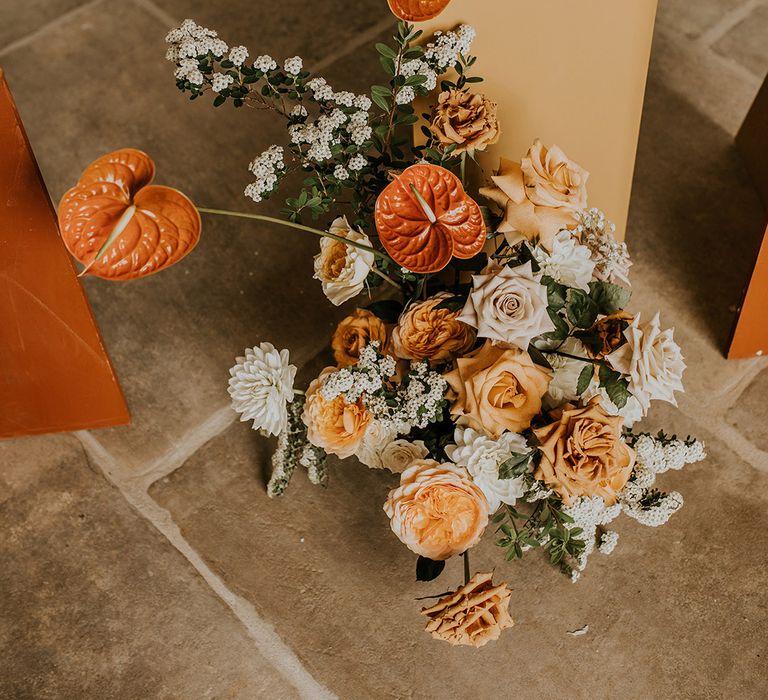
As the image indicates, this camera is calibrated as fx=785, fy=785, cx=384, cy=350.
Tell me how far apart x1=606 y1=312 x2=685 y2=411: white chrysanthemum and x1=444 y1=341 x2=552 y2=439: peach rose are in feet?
0.37

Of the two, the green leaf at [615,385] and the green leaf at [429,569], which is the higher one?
the green leaf at [615,385]

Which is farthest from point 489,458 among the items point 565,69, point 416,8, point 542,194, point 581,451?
point 565,69

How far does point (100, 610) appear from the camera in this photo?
1322 mm

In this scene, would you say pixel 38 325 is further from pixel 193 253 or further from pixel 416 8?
pixel 416 8

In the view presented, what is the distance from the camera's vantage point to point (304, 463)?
1317 mm

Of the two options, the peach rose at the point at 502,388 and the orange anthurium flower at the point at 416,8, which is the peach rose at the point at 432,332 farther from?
the orange anthurium flower at the point at 416,8

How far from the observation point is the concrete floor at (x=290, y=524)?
4.15ft

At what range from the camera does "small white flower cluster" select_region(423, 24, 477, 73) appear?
108 cm

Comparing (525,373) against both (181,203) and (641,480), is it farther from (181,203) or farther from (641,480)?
(181,203)

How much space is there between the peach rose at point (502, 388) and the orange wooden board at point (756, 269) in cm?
57

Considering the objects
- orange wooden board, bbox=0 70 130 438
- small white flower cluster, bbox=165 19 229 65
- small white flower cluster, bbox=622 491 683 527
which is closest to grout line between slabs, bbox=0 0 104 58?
orange wooden board, bbox=0 70 130 438

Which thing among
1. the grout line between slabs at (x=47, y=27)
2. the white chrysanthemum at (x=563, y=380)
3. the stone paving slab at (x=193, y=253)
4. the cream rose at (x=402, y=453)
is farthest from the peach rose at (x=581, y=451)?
the grout line between slabs at (x=47, y=27)

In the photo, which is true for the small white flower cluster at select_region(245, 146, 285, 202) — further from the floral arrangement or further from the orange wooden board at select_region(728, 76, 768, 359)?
the orange wooden board at select_region(728, 76, 768, 359)

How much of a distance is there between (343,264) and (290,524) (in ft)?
1.68
